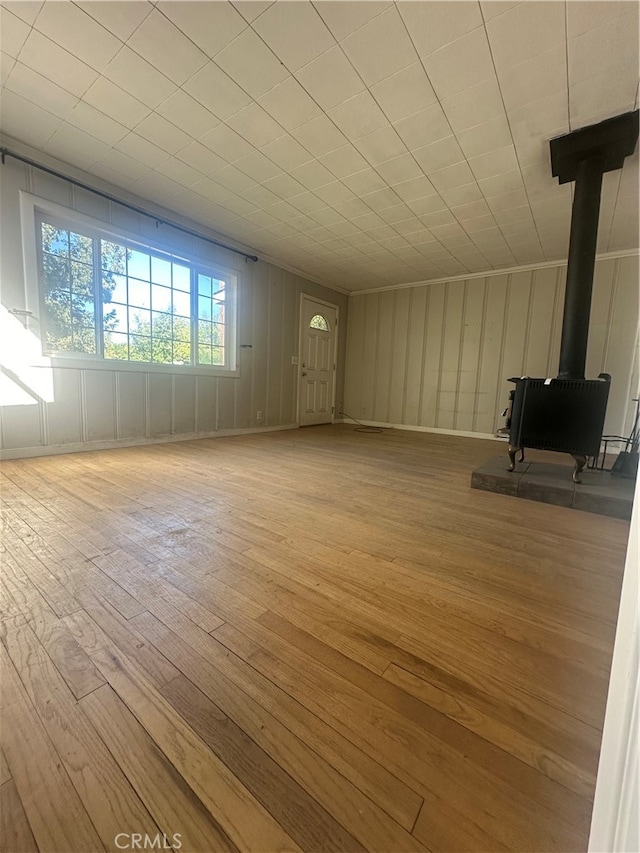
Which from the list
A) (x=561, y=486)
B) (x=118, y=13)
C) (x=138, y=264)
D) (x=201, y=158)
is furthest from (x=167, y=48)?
(x=561, y=486)

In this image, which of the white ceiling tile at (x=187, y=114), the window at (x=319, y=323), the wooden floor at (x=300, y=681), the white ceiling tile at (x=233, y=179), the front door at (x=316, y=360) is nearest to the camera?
the wooden floor at (x=300, y=681)

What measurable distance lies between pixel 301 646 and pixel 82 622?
0.65m

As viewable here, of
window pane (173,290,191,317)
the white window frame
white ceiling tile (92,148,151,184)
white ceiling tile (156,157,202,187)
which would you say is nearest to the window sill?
the white window frame

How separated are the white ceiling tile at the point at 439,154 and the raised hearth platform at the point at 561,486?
233 cm

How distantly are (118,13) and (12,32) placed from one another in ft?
2.03

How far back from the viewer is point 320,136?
230 cm

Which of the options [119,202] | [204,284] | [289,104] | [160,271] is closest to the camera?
[289,104]

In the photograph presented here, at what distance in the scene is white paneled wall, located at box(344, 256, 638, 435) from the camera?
4043 millimetres

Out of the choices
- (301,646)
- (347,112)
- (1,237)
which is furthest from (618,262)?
(1,237)

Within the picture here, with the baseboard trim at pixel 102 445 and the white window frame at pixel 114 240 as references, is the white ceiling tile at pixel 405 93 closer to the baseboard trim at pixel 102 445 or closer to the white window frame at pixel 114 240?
the white window frame at pixel 114 240

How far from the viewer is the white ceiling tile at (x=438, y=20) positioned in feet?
4.89

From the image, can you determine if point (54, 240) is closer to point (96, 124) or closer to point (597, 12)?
point (96, 124)

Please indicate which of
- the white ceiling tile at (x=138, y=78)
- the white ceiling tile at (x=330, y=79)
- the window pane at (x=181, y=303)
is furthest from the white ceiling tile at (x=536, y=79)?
the window pane at (x=181, y=303)

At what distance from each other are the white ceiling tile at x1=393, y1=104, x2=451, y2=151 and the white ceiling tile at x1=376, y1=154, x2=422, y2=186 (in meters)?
0.15
